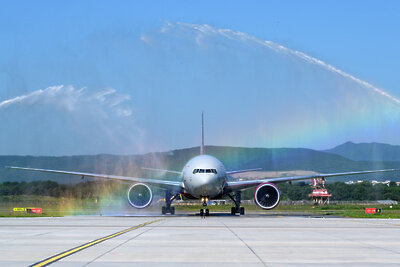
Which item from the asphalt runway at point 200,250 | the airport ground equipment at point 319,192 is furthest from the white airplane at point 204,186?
the airport ground equipment at point 319,192

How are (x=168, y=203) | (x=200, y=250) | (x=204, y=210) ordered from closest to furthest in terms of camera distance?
1. (x=200, y=250)
2. (x=204, y=210)
3. (x=168, y=203)

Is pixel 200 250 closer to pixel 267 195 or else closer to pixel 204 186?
pixel 204 186

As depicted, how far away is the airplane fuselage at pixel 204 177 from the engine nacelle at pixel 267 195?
307cm

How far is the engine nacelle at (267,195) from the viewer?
50188mm

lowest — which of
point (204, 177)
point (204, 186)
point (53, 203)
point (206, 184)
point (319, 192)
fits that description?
point (53, 203)

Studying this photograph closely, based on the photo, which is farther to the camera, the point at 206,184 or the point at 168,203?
the point at 168,203

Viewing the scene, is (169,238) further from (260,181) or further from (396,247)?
(260,181)

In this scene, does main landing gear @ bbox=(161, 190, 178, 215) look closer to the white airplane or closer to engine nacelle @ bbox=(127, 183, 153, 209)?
the white airplane

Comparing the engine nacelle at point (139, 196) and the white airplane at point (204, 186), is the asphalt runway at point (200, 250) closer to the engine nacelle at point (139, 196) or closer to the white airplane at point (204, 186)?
the white airplane at point (204, 186)

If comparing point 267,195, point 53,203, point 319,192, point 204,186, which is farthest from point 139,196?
point 319,192

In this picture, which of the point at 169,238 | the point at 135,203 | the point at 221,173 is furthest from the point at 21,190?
the point at 169,238

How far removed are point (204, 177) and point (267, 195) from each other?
20.0 feet

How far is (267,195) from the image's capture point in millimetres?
50406

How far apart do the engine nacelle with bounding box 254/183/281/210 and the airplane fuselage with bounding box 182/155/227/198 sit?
307 centimetres
